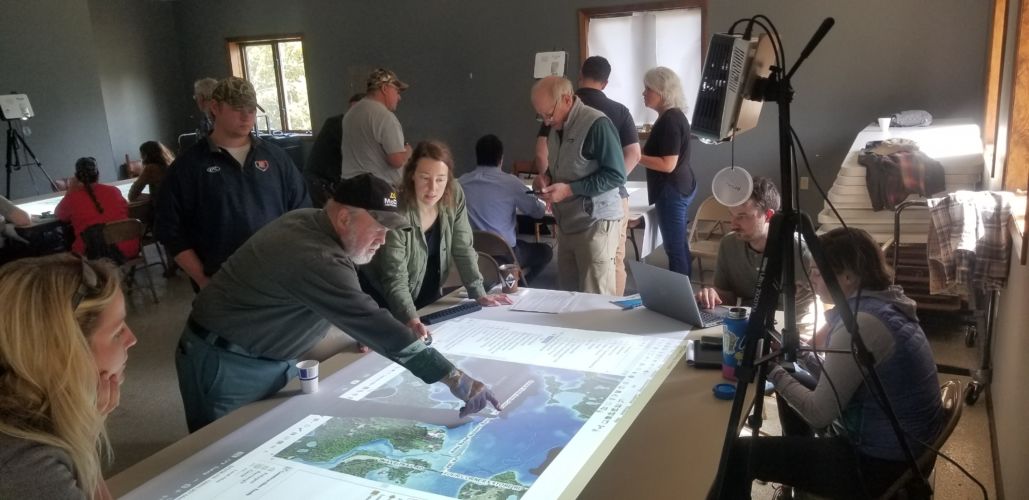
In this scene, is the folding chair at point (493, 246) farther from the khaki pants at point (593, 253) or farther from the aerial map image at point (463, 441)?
the aerial map image at point (463, 441)

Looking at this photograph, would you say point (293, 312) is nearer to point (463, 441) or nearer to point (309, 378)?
point (309, 378)

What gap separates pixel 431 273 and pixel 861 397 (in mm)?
1560

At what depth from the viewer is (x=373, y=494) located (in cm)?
137

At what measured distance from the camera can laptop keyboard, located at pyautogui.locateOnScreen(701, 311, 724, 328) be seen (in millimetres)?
2229

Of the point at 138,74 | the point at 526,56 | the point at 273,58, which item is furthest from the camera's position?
the point at 138,74

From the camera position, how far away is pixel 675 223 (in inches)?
163

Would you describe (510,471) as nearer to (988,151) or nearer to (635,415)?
(635,415)

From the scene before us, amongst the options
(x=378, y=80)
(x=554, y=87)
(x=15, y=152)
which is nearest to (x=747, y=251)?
(x=554, y=87)

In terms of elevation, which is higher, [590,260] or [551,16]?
[551,16]

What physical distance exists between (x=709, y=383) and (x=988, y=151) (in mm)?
3145

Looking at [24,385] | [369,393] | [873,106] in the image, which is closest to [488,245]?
[369,393]

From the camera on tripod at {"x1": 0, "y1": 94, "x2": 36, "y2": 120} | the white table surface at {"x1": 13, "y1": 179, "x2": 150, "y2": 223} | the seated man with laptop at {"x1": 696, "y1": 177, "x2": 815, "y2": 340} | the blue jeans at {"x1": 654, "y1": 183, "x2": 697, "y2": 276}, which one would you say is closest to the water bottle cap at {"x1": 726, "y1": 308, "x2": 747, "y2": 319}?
the seated man with laptop at {"x1": 696, "y1": 177, "x2": 815, "y2": 340}

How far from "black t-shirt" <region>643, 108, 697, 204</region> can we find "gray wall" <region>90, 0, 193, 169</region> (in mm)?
6896

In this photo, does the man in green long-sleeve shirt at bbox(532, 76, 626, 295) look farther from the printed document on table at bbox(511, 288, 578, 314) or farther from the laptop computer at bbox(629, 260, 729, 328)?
the laptop computer at bbox(629, 260, 729, 328)
